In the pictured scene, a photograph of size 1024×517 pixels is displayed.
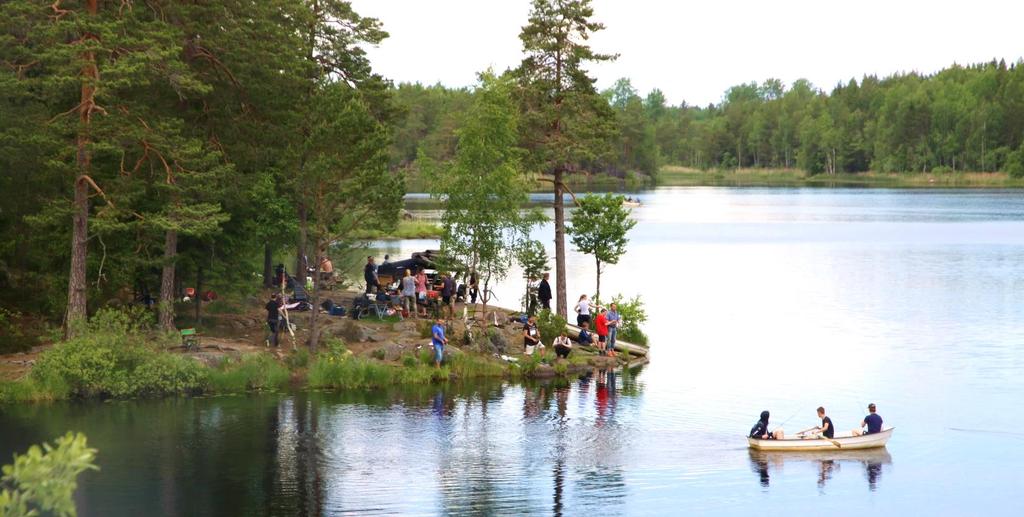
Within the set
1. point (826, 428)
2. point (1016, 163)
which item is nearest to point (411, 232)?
point (826, 428)

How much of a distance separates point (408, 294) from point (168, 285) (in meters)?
9.21

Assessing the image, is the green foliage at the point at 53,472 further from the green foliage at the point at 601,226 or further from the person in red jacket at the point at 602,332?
the green foliage at the point at 601,226

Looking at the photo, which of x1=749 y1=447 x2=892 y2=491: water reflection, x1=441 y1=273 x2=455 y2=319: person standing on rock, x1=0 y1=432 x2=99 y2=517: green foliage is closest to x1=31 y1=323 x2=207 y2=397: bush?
x1=441 y1=273 x2=455 y2=319: person standing on rock

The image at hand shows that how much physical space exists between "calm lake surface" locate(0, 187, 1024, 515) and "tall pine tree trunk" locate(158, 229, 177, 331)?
165 inches

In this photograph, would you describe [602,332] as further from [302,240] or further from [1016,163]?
[1016,163]

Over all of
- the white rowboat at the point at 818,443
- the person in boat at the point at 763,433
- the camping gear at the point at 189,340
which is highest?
the camping gear at the point at 189,340

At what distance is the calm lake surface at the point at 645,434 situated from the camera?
25.7 metres

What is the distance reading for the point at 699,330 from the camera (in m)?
52.7

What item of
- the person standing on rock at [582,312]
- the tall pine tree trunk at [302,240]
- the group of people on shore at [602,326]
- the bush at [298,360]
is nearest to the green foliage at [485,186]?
the person standing on rock at [582,312]

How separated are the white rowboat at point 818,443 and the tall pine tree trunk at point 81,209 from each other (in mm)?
20524

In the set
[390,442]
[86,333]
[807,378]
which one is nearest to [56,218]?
[86,333]

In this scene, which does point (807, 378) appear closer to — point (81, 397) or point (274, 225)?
point (274, 225)

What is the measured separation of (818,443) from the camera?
30078 millimetres

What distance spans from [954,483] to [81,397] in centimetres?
2488
